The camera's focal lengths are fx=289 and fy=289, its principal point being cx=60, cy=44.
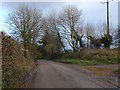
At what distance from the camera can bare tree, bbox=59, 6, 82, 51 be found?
246 ft

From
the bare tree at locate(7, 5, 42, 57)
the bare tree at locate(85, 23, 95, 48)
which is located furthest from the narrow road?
the bare tree at locate(85, 23, 95, 48)

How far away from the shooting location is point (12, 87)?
1230 cm

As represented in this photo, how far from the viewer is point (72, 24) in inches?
2970

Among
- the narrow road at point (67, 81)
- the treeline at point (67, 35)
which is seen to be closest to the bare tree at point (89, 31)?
the treeline at point (67, 35)

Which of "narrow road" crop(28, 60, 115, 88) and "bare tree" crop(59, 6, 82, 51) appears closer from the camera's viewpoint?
"narrow road" crop(28, 60, 115, 88)

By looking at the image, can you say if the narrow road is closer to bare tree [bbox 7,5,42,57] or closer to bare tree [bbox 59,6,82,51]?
bare tree [bbox 7,5,42,57]

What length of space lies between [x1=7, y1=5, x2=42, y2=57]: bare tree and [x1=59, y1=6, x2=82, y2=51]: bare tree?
20.7 meters

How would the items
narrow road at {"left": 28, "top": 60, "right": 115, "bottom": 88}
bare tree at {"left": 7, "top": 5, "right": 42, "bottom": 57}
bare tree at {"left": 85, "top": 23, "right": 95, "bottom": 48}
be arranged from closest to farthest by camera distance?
narrow road at {"left": 28, "top": 60, "right": 115, "bottom": 88}, bare tree at {"left": 7, "top": 5, "right": 42, "bottom": 57}, bare tree at {"left": 85, "top": 23, "right": 95, "bottom": 48}

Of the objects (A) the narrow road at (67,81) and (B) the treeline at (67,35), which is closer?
(A) the narrow road at (67,81)

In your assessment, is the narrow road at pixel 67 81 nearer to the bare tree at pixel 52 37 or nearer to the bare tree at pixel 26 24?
the bare tree at pixel 26 24

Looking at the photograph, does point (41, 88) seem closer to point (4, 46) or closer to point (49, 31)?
point (4, 46)

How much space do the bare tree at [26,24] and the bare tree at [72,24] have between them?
67.9ft

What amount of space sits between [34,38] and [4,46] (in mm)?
38244

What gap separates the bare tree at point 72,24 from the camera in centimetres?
7512
